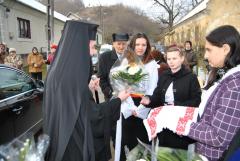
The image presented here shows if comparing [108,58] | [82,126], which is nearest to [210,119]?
[82,126]

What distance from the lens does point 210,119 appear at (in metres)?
2.27

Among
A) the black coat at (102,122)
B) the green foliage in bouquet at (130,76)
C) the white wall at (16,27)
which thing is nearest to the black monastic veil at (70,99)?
the black coat at (102,122)

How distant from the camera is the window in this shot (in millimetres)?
20864

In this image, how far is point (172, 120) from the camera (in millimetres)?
2475

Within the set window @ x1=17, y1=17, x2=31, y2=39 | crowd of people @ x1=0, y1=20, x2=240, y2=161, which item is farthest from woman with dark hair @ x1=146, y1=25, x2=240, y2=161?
window @ x1=17, y1=17, x2=31, y2=39

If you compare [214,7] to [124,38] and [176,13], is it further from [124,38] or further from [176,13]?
[176,13]

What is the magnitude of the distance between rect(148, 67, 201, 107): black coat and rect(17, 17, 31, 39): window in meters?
18.1

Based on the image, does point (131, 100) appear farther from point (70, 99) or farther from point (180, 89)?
point (70, 99)

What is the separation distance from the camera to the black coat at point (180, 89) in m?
3.83

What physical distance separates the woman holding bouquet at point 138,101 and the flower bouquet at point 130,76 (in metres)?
0.13

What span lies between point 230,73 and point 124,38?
277cm

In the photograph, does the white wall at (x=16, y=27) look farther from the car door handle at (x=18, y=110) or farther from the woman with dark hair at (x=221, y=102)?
the woman with dark hair at (x=221, y=102)

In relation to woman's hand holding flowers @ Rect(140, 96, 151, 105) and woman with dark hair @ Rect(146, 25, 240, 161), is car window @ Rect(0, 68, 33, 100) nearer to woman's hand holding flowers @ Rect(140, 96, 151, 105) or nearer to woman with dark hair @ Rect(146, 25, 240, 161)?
woman's hand holding flowers @ Rect(140, 96, 151, 105)

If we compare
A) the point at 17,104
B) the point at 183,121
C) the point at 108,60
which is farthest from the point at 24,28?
the point at 183,121
